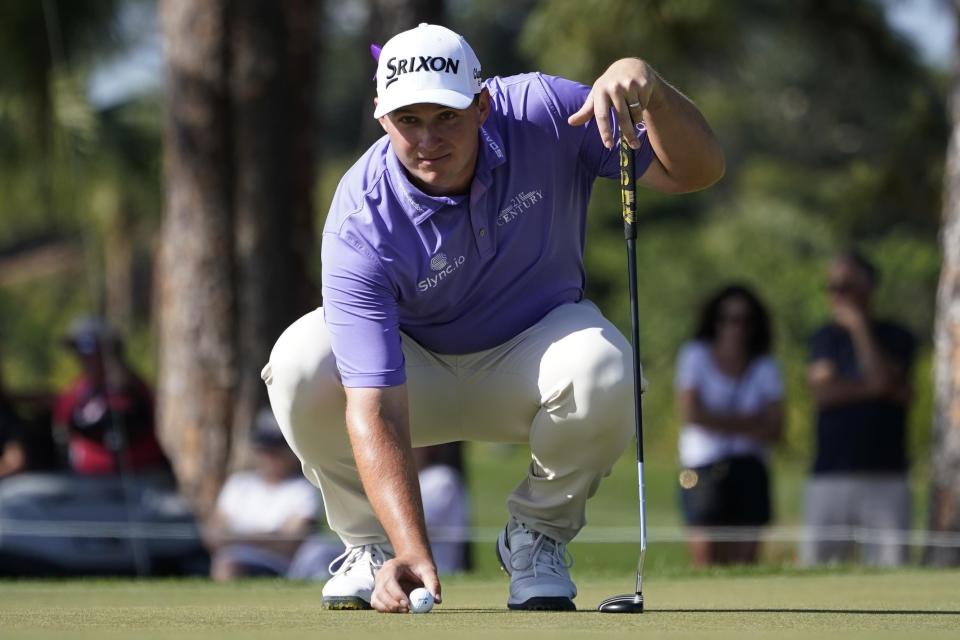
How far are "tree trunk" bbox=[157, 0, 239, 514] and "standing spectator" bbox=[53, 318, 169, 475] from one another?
1148 millimetres

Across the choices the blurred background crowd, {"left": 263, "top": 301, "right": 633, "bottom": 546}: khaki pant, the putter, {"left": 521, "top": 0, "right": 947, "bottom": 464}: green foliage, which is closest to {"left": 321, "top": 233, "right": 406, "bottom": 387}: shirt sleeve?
{"left": 263, "top": 301, "right": 633, "bottom": 546}: khaki pant

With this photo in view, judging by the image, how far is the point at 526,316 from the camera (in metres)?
4.59

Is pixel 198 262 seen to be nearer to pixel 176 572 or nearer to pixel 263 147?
pixel 263 147

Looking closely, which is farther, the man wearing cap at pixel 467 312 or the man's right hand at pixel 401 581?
the man wearing cap at pixel 467 312

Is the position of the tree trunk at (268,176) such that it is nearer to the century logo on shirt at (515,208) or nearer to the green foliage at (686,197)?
the green foliage at (686,197)

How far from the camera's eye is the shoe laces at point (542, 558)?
4391mm

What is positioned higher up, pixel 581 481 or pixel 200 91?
pixel 200 91

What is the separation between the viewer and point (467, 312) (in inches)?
179

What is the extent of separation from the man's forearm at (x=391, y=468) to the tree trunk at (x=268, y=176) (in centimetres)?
606

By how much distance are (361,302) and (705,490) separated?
4.35 meters

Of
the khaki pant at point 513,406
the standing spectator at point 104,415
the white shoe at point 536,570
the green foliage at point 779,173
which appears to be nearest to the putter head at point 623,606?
the white shoe at point 536,570

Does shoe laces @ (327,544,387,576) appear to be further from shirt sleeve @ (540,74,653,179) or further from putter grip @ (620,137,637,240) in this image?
shirt sleeve @ (540,74,653,179)

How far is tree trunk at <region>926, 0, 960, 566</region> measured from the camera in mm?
7762

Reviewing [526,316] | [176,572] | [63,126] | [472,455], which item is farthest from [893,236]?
[526,316]
